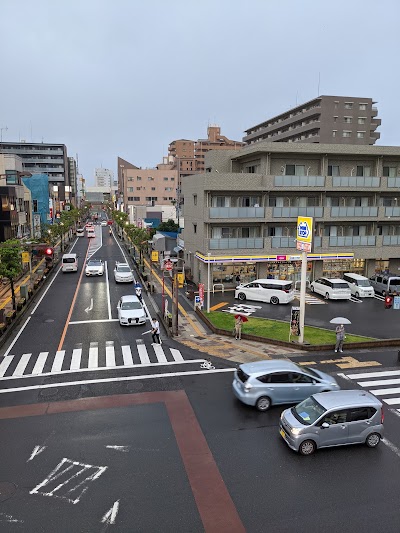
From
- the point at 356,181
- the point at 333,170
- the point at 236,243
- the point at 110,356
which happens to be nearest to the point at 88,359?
the point at 110,356

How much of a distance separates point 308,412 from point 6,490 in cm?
893

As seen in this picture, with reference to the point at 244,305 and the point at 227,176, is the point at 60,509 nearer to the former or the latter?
the point at 244,305

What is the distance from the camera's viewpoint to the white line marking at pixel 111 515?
10.1 meters

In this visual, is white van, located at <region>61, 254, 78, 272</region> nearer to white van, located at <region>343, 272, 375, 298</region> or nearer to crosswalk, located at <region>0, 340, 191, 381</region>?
crosswalk, located at <region>0, 340, 191, 381</region>

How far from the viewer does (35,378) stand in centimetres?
1891

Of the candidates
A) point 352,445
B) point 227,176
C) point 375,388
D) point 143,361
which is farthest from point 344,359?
point 227,176

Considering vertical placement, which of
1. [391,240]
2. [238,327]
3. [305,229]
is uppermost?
[305,229]

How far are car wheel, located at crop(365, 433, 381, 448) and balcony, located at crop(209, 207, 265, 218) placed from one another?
2439cm

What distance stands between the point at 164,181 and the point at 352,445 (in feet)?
376

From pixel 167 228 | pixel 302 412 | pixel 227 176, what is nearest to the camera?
pixel 302 412

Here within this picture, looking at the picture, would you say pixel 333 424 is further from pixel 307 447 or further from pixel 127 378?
pixel 127 378

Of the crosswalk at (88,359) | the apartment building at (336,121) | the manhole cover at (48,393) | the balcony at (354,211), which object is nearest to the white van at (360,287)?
the balcony at (354,211)

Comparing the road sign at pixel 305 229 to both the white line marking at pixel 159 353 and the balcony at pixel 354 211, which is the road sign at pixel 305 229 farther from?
the balcony at pixel 354 211

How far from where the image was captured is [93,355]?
21.9 meters
